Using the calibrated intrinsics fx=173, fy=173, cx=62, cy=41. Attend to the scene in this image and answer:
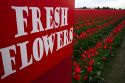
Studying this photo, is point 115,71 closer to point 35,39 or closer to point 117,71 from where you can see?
A: point 117,71

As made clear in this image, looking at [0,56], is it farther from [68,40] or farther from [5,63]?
[68,40]

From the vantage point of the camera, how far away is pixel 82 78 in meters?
3.95

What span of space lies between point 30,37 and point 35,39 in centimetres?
5

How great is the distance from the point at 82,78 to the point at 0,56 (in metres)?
3.45

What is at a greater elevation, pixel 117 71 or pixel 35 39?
pixel 35 39

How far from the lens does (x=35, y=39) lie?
0.84 metres

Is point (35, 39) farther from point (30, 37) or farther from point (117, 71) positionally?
point (117, 71)

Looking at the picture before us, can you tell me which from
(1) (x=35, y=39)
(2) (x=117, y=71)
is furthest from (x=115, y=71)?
(1) (x=35, y=39)

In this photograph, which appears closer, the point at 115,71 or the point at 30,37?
the point at 30,37

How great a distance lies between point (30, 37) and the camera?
0.80 meters

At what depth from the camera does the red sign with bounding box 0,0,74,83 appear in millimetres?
680

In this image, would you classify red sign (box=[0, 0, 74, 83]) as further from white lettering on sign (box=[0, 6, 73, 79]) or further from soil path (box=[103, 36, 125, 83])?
soil path (box=[103, 36, 125, 83])

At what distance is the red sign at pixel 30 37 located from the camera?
0.68m

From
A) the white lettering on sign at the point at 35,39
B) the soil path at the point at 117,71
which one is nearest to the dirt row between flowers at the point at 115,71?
the soil path at the point at 117,71
